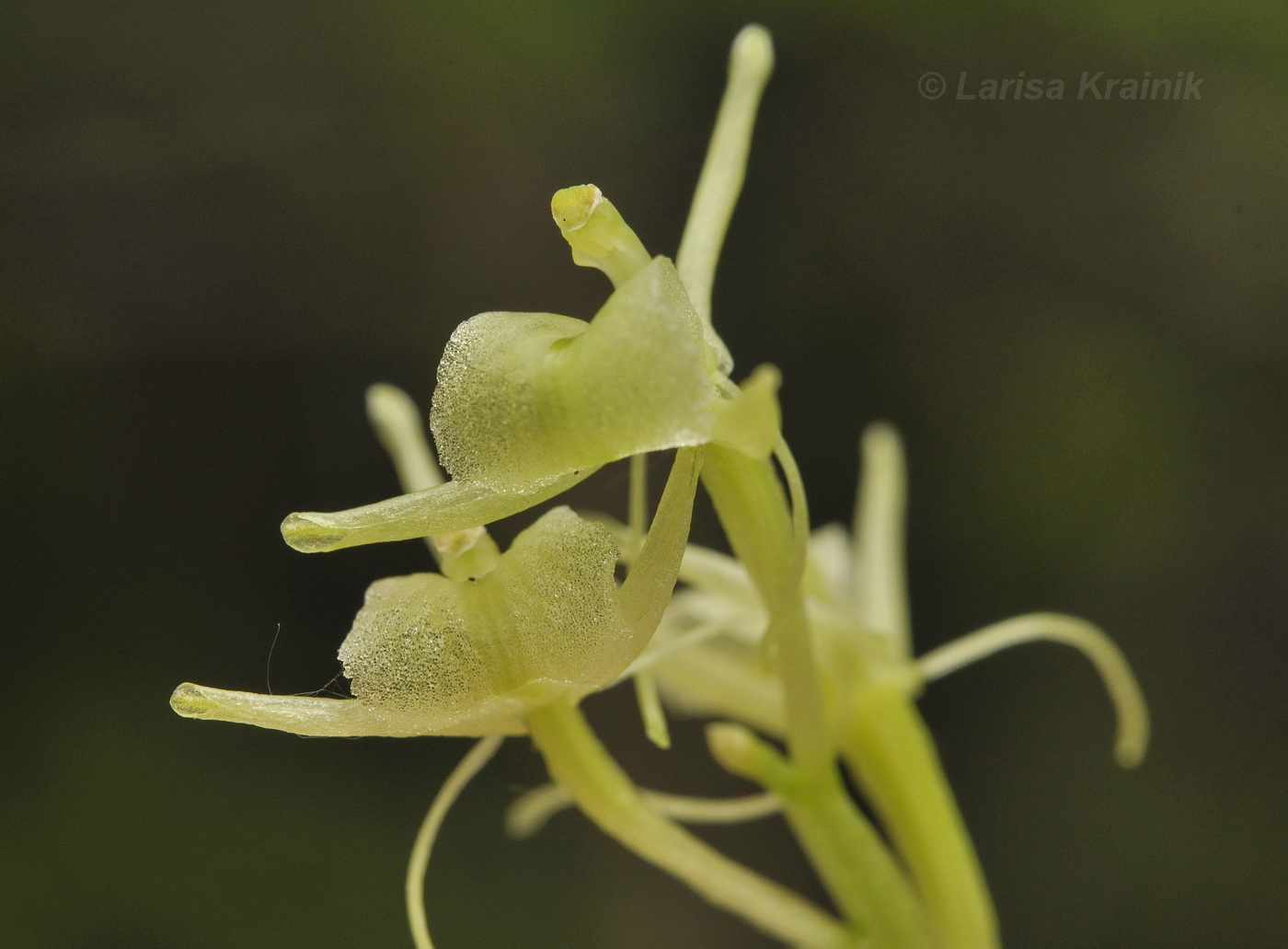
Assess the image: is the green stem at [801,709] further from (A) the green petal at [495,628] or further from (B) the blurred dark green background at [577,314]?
(B) the blurred dark green background at [577,314]

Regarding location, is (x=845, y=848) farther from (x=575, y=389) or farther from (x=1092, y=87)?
(x=1092, y=87)

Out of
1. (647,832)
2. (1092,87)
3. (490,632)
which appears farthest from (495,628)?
(1092,87)

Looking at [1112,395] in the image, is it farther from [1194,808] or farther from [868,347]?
[1194,808]

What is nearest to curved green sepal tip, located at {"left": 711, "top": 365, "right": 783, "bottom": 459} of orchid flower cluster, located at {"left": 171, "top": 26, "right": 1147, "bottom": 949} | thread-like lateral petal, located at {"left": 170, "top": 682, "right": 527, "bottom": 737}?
orchid flower cluster, located at {"left": 171, "top": 26, "right": 1147, "bottom": 949}

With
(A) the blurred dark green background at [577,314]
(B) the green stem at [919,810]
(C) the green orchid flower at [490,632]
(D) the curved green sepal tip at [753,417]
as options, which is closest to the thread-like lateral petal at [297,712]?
(C) the green orchid flower at [490,632]

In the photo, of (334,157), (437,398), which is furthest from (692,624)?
(334,157)

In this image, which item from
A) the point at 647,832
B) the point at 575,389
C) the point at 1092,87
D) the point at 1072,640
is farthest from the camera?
the point at 1092,87

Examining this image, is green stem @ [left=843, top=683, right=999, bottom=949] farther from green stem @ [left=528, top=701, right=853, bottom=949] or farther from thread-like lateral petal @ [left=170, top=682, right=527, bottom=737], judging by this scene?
thread-like lateral petal @ [left=170, top=682, right=527, bottom=737]
